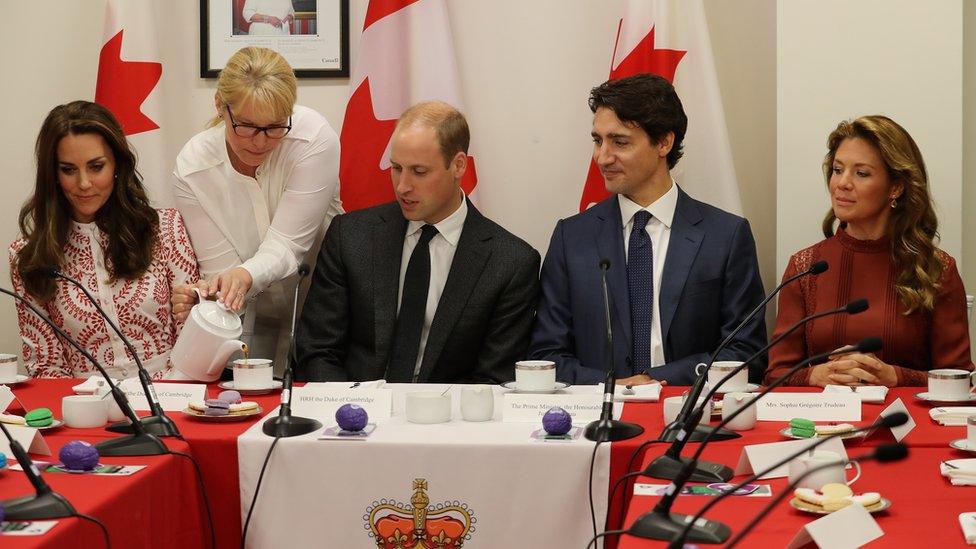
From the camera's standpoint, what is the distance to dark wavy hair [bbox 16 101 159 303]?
3270 millimetres

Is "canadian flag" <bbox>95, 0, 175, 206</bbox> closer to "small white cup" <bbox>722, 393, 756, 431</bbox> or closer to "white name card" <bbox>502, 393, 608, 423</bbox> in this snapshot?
"white name card" <bbox>502, 393, 608, 423</bbox>

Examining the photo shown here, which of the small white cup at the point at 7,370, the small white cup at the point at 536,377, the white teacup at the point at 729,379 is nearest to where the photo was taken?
the white teacup at the point at 729,379

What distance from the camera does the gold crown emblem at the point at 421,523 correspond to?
2303 mm

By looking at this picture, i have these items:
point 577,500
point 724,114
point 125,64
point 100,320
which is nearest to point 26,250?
point 100,320

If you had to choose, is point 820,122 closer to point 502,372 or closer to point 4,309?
point 502,372

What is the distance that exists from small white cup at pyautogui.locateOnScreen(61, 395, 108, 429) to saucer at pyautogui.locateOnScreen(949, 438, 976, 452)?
1.77 metres

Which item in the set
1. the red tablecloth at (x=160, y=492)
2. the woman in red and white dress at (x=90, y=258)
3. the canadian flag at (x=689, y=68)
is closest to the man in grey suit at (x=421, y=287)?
the woman in red and white dress at (x=90, y=258)

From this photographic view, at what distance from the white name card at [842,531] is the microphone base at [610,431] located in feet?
2.26

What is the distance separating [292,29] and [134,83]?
23.7 inches

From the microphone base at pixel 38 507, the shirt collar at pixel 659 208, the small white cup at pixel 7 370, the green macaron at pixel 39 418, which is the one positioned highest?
the shirt collar at pixel 659 208

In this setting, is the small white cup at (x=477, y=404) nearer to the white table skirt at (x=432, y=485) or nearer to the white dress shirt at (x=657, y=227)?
the white table skirt at (x=432, y=485)

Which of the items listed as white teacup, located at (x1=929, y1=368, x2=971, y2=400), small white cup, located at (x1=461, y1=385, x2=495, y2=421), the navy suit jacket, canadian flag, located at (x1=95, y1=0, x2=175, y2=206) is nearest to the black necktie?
the navy suit jacket

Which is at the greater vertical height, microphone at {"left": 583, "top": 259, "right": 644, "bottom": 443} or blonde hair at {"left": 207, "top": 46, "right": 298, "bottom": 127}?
blonde hair at {"left": 207, "top": 46, "right": 298, "bottom": 127}

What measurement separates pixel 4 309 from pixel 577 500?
9.85 ft
